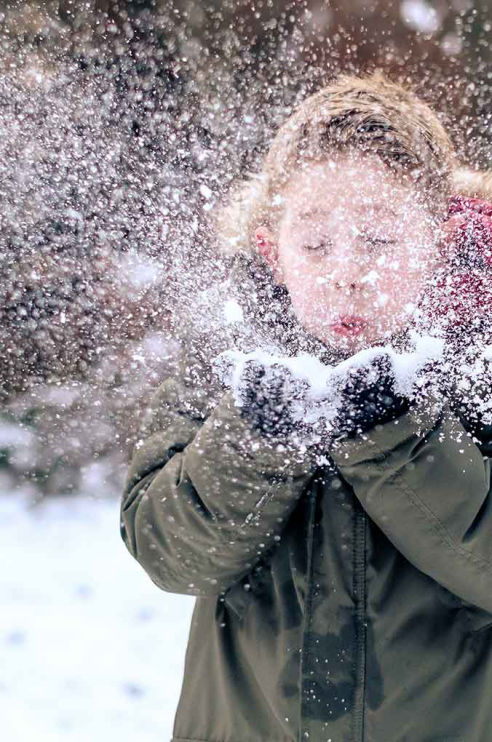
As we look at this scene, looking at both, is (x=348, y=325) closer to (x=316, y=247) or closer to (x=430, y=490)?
(x=316, y=247)

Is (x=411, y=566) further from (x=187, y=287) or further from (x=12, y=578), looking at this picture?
(x=12, y=578)

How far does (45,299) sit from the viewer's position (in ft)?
8.02

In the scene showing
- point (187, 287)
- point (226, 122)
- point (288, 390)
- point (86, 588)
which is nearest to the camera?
point (288, 390)

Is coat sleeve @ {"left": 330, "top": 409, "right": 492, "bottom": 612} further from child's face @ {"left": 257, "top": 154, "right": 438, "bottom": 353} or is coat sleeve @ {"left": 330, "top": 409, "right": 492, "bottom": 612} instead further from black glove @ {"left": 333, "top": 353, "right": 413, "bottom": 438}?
child's face @ {"left": 257, "top": 154, "right": 438, "bottom": 353}

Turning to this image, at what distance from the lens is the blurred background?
170cm

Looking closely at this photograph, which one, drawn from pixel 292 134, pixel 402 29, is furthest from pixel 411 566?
pixel 402 29

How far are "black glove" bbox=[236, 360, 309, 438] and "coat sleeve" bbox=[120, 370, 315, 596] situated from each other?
20mm

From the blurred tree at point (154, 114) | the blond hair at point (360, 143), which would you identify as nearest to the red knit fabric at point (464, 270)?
the blond hair at point (360, 143)

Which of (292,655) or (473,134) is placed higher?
(473,134)

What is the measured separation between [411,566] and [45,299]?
1.82m

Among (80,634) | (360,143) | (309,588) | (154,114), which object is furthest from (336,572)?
(154,114)

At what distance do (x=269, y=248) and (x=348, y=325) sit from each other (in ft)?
0.63

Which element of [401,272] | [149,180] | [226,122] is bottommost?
[401,272]

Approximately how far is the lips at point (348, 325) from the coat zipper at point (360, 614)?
0.23 meters
